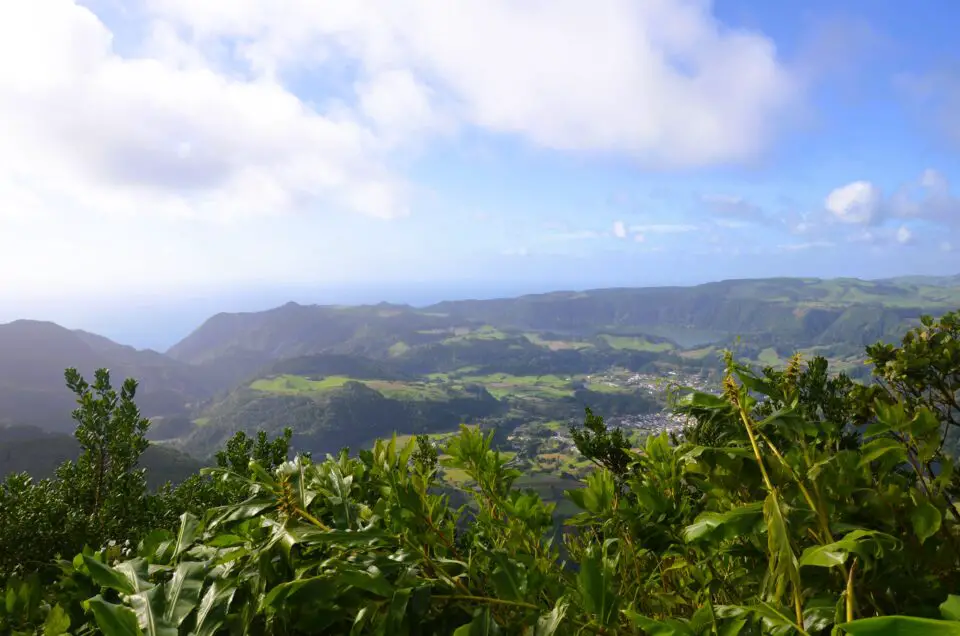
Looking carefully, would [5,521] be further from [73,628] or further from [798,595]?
[798,595]

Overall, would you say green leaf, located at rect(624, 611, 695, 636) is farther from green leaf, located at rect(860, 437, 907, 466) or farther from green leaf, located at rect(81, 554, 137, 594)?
green leaf, located at rect(81, 554, 137, 594)

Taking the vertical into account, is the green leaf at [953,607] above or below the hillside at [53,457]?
above

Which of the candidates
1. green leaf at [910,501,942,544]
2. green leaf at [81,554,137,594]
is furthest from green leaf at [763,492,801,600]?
green leaf at [81,554,137,594]

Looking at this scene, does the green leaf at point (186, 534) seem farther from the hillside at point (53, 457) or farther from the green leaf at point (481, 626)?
the hillside at point (53, 457)

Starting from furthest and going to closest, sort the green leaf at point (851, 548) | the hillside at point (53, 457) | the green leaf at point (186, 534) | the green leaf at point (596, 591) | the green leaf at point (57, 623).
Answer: the hillside at point (53, 457) → the green leaf at point (186, 534) → the green leaf at point (57, 623) → the green leaf at point (596, 591) → the green leaf at point (851, 548)

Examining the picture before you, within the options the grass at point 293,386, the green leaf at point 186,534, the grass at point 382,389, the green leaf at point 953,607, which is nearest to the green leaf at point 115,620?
the green leaf at point 186,534
